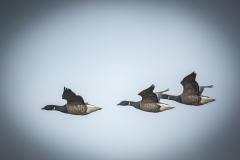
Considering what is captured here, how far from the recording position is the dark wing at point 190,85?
7.99 m

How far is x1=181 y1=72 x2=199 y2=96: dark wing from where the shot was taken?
26.2ft

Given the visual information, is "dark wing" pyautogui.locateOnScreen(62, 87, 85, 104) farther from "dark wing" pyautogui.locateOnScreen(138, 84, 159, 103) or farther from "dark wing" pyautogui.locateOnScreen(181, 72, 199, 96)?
"dark wing" pyautogui.locateOnScreen(181, 72, 199, 96)

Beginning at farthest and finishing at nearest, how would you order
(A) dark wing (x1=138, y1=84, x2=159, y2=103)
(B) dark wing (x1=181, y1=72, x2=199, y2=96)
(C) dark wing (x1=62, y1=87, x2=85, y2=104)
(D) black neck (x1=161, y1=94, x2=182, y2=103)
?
1. (D) black neck (x1=161, y1=94, x2=182, y2=103)
2. (A) dark wing (x1=138, y1=84, x2=159, y2=103)
3. (B) dark wing (x1=181, y1=72, x2=199, y2=96)
4. (C) dark wing (x1=62, y1=87, x2=85, y2=104)

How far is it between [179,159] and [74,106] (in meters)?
11.3

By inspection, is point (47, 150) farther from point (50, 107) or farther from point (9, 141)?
point (50, 107)

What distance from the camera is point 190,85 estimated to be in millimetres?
8164

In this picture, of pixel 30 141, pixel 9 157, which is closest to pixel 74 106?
pixel 9 157

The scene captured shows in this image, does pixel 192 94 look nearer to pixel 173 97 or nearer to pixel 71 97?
pixel 173 97

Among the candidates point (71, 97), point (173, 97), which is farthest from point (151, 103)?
point (71, 97)

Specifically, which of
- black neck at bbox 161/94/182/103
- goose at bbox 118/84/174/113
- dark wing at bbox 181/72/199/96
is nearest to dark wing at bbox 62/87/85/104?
goose at bbox 118/84/174/113

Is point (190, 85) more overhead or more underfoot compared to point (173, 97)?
more overhead

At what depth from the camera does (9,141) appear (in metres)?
17.3

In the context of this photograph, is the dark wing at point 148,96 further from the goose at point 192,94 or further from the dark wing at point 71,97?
the dark wing at point 71,97

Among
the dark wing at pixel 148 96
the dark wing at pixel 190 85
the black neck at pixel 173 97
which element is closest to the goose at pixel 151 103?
the dark wing at pixel 148 96
